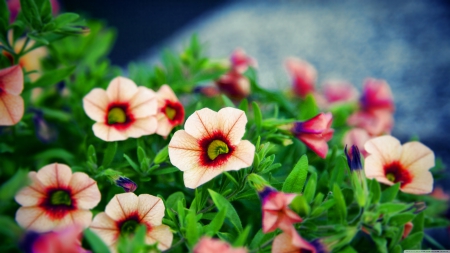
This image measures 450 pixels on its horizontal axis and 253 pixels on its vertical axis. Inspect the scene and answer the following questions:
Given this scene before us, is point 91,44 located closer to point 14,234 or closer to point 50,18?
point 50,18

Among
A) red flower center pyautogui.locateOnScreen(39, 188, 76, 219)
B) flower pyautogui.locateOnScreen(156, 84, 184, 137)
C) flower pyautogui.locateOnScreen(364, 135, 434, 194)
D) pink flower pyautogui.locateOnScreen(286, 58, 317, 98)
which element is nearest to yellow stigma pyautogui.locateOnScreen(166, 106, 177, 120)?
flower pyautogui.locateOnScreen(156, 84, 184, 137)

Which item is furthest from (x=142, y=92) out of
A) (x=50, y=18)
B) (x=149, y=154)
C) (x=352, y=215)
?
(x=352, y=215)

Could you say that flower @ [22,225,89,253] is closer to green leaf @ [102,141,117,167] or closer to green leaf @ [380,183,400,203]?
green leaf @ [102,141,117,167]

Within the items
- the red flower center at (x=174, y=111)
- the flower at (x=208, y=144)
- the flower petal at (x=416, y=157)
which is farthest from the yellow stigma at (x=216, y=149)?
A: the flower petal at (x=416, y=157)

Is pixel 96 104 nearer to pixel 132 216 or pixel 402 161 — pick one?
pixel 132 216

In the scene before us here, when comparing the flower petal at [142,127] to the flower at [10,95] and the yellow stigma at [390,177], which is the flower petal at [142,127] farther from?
the yellow stigma at [390,177]
